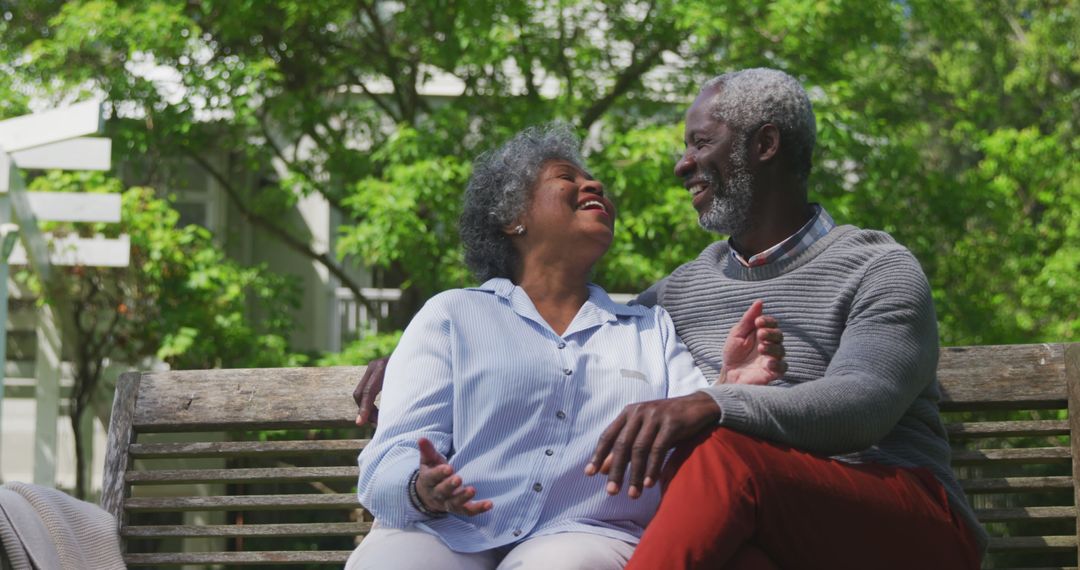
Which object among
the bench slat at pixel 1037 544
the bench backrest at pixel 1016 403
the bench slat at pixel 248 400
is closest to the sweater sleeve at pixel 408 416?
the bench slat at pixel 248 400

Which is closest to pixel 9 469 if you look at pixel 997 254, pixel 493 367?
pixel 997 254

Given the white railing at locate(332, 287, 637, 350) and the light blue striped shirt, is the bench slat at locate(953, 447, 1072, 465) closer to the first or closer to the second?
the light blue striped shirt

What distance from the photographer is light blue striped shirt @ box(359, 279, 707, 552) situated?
9.14ft

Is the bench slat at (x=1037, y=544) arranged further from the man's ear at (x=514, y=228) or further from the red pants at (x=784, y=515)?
the man's ear at (x=514, y=228)

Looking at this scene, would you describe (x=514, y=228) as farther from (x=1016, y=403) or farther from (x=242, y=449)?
(x=1016, y=403)

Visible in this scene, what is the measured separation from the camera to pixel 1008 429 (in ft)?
10.9

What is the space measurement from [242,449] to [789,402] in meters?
1.68

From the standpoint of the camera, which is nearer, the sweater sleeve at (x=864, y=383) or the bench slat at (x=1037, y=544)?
the sweater sleeve at (x=864, y=383)

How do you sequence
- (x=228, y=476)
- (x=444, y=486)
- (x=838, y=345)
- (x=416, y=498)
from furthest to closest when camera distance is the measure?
1. (x=228, y=476)
2. (x=838, y=345)
3. (x=416, y=498)
4. (x=444, y=486)

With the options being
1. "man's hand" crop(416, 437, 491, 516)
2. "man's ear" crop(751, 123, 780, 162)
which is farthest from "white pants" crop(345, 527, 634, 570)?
"man's ear" crop(751, 123, 780, 162)

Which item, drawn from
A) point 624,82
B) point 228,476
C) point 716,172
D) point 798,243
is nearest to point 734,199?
point 716,172

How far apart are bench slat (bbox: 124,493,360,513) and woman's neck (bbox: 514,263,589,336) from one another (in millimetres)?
728

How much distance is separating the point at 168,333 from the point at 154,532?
20.9ft

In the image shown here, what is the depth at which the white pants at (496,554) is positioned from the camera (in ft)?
8.45
